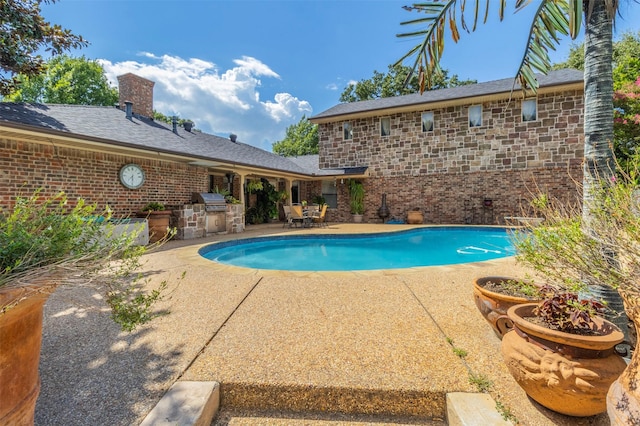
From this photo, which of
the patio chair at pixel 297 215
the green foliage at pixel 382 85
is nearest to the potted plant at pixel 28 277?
the patio chair at pixel 297 215

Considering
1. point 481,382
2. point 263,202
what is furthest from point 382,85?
point 481,382

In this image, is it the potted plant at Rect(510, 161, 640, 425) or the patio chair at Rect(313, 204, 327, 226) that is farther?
the patio chair at Rect(313, 204, 327, 226)

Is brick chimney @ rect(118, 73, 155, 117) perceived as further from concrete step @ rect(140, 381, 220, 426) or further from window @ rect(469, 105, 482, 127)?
window @ rect(469, 105, 482, 127)

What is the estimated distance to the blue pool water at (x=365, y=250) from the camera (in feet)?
23.6

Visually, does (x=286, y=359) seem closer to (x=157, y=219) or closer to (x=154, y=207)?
(x=157, y=219)

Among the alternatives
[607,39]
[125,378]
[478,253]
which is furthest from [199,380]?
[478,253]

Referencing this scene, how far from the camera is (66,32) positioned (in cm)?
460

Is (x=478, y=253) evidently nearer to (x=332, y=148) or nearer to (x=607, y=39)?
(x=607, y=39)

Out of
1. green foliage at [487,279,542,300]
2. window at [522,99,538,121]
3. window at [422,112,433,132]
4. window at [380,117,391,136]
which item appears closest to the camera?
green foliage at [487,279,542,300]

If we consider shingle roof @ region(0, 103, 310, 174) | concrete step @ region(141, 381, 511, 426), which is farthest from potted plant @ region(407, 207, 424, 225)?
Result: concrete step @ region(141, 381, 511, 426)

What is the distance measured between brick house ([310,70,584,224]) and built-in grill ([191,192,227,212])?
23.3 ft

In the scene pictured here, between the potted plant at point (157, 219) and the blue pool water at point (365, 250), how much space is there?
76.4 inches

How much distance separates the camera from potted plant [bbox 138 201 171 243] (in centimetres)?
807

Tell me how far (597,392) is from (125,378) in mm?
2904
